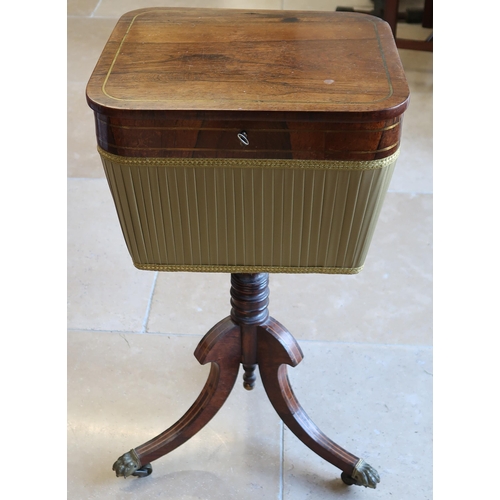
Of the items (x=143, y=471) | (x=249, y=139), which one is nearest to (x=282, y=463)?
(x=143, y=471)

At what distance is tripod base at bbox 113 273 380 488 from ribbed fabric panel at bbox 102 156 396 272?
0.64 ft

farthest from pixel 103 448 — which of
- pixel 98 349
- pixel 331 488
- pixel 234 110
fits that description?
pixel 234 110

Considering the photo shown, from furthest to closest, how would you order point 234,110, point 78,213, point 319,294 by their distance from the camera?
point 78,213 < point 319,294 < point 234,110

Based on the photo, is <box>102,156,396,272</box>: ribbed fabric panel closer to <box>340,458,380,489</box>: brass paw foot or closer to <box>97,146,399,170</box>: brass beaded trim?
<box>97,146,399,170</box>: brass beaded trim

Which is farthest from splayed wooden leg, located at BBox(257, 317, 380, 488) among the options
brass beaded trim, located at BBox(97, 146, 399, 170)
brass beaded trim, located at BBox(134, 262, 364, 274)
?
brass beaded trim, located at BBox(97, 146, 399, 170)

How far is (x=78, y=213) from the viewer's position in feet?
7.41

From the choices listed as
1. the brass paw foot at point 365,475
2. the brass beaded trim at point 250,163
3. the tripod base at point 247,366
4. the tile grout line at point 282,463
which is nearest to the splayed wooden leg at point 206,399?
the tripod base at point 247,366

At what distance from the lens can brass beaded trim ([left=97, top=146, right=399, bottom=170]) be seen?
103 centimetres

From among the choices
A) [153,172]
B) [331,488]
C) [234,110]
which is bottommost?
[331,488]

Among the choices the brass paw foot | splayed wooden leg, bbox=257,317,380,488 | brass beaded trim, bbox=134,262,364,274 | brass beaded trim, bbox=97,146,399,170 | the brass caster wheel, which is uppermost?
brass beaded trim, bbox=97,146,399,170

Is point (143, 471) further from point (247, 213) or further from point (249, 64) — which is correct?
point (249, 64)

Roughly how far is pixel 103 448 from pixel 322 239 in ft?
2.58

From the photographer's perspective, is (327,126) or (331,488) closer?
(327,126)

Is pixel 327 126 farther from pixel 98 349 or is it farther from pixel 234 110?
pixel 98 349
